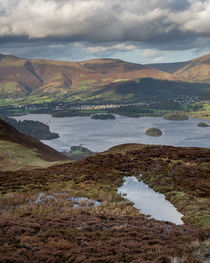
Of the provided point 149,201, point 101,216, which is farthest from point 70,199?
point 149,201

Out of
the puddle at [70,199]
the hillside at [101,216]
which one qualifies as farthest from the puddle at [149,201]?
the puddle at [70,199]

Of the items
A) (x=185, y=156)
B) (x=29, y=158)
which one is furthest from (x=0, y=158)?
(x=185, y=156)

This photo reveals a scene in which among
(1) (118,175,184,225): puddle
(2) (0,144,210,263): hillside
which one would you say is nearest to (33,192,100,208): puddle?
(2) (0,144,210,263): hillside

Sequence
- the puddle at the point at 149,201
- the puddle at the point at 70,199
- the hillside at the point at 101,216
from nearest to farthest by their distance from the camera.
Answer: the hillside at the point at 101,216
the puddle at the point at 149,201
the puddle at the point at 70,199

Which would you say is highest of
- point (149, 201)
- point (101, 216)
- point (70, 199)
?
point (101, 216)

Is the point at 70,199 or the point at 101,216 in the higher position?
the point at 101,216

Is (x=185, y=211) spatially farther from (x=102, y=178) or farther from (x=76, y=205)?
(x=102, y=178)

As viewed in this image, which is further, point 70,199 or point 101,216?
point 70,199

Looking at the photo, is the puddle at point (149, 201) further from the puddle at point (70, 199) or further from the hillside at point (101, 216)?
the puddle at point (70, 199)

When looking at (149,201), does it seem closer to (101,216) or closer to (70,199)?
(101,216)
